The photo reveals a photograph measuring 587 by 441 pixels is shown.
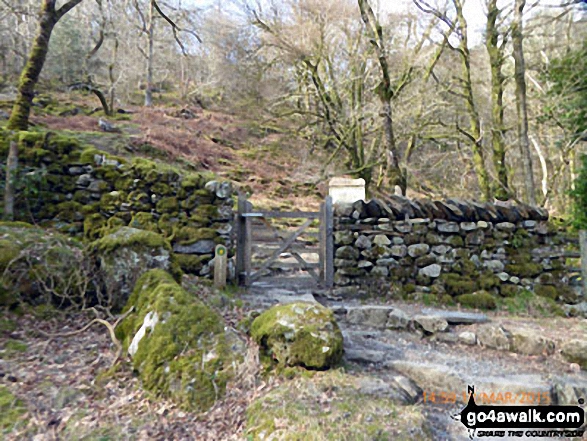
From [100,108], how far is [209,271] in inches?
486

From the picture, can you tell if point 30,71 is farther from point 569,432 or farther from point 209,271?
point 569,432

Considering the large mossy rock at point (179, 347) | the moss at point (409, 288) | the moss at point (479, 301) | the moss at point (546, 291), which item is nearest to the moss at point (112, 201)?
the large mossy rock at point (179, 347)

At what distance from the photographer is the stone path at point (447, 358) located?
3479mm

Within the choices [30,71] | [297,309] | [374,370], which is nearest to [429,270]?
[374,370]

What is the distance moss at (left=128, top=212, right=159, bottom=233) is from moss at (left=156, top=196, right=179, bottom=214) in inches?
7.8

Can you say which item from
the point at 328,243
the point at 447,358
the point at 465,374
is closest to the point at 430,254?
the point at 328,243

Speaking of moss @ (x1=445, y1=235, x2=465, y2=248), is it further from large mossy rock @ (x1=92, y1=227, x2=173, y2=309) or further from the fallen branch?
the fallen branch

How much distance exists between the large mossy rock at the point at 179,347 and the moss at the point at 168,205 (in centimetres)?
265

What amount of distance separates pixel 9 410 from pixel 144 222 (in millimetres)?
3763

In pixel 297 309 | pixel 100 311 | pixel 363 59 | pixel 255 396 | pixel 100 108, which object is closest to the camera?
pixel 255 396

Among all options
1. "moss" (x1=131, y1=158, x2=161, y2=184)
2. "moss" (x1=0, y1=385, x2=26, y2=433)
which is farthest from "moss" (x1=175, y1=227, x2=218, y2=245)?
"moss" (x1=0, y1=385, x2=26, y2=433)

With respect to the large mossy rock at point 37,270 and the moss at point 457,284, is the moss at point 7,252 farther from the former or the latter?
the moss at point 457,284

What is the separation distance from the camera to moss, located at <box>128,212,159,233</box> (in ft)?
19.7

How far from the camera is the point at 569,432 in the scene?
3219mm
